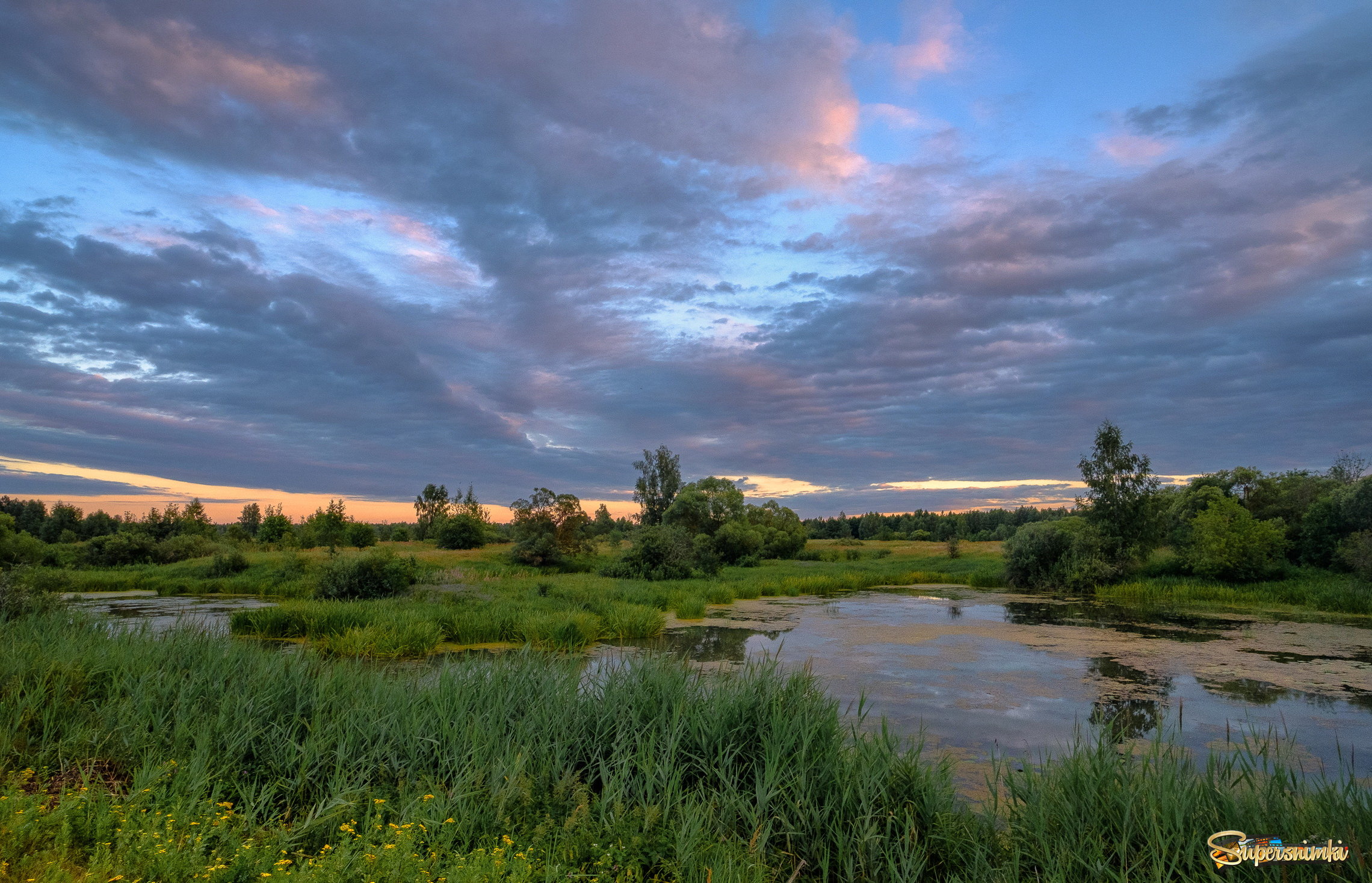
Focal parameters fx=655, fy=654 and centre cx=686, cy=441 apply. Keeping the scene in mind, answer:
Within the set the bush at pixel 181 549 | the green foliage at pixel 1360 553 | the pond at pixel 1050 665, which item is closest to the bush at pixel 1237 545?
the green foliage at pixel 1360 553

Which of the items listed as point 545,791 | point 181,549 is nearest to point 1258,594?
point 545,791

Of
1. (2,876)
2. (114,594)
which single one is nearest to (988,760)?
(2,876)

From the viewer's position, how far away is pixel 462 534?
3688 cm

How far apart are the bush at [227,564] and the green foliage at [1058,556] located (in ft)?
111

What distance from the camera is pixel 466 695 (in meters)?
6.35

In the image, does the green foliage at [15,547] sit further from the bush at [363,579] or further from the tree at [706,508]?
the tree at [706,508]

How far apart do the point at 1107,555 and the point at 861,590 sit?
35.3 ft

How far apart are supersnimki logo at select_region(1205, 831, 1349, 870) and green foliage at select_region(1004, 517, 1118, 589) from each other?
2781 cm

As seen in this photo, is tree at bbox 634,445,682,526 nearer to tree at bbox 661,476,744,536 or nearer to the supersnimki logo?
tree at bbox 661,476,744,536

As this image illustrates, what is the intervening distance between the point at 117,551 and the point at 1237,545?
4714 centimetres

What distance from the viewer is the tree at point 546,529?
3119cm

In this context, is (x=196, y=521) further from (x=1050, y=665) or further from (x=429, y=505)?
(x=1050, y=665)

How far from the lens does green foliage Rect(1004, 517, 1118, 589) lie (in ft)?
92.6

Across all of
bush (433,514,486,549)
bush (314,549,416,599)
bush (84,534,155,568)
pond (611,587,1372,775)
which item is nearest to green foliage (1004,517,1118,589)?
pond (611,587,1372,775)
